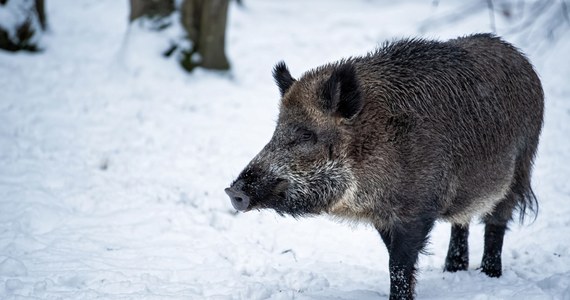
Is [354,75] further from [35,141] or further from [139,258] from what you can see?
[35,141]

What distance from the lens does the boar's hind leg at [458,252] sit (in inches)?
225

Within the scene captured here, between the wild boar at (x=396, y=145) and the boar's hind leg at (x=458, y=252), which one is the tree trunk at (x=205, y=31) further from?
the boar's hind leg at (x=458, y=252)

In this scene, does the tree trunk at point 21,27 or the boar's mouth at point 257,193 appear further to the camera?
the tree trunk at point 21,27

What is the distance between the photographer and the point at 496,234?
559 cm

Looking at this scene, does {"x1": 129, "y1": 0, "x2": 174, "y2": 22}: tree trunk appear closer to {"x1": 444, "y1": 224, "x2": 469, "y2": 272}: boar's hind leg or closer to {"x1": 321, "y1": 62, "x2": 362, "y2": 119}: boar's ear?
{"x1": 444, "y1": 224, "x2": 469, "y2": 272}: boar's hind leg

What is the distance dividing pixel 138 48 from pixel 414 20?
6214 millimetres

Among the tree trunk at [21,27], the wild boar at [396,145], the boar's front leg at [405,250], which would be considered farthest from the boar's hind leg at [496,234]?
the tree trunk at [21,27]

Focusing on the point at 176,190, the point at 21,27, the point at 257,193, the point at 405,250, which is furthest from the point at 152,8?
the point at 405,250

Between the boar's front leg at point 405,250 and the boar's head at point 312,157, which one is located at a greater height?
the boar's head at point 312,157

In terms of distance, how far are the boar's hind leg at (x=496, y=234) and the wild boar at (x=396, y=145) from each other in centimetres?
34

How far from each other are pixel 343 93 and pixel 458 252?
2110mm

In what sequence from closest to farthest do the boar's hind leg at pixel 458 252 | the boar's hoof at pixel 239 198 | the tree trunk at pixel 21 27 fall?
the boar's hoof at pixel 239 198, the boar's hind leg at pixel 458 252, the tree trunk at pixel 21 27

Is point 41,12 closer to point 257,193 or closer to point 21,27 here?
point 21,27

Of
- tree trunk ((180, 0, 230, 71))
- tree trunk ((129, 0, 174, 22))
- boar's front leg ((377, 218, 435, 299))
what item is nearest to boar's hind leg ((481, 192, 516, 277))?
boar's front leg ((377, 218, 435, 299))
